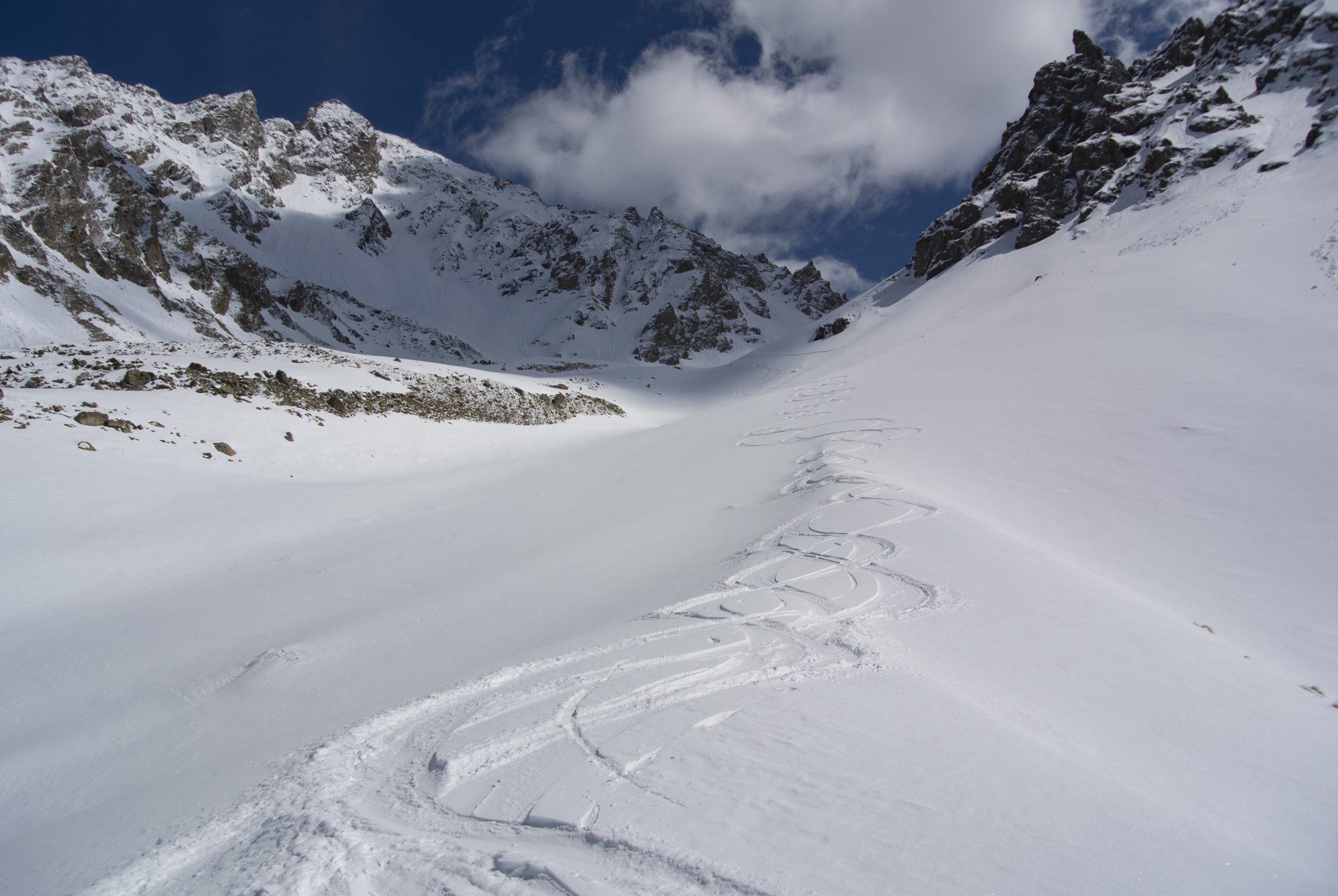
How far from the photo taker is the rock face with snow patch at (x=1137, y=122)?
1147 inches

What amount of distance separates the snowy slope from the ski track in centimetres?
2

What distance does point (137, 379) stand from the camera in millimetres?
11547

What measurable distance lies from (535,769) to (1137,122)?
55.6m

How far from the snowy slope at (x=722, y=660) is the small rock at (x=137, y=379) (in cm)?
121

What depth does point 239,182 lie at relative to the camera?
317 ft

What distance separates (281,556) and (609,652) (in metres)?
5.64

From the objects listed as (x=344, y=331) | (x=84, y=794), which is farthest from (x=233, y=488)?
(x=344, y=331)

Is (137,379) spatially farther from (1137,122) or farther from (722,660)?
(1137,122)

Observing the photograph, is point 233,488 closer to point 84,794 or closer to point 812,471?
point 84,794

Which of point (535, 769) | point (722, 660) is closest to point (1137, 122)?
point (722, 660)

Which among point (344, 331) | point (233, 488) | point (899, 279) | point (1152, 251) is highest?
point (344, 331)

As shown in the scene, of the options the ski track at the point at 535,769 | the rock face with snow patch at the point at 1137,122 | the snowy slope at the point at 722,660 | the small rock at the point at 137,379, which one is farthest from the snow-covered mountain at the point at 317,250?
the ski track at the point at 535,769

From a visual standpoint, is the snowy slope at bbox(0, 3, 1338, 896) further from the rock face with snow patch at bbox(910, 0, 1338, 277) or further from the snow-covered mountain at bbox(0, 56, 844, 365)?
the snow-covered mountain at bbox(0, 56, 844, 365)

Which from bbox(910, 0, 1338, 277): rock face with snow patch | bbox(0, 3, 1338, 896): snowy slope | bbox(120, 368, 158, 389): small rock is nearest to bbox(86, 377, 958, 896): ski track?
bbox(0, 3, 1338, 896): snowy slope
